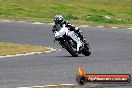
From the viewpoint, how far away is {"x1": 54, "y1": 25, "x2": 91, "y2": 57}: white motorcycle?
2098 cm

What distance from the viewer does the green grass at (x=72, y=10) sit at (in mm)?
37531

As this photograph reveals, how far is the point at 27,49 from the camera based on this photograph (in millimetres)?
23844

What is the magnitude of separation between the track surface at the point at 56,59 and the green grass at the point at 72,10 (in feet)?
13.1

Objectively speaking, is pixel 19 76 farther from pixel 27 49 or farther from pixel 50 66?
pixel 27 49

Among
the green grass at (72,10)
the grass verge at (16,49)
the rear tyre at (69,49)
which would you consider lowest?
the green grass at (72,10)

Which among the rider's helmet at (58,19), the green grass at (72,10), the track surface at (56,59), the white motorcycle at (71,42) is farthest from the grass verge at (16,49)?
the green grass at (72,10)

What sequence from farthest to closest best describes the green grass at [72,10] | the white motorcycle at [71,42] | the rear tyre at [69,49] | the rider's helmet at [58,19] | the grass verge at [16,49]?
1. the green grass at [72,10]
2. the grass verge at [16,49]
3. the rear tyre at [69,49]
4. the white motorcycle at [71,42]
5. the rider's helmet at [58,19]

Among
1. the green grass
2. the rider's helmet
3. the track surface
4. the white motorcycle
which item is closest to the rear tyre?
the white motorcycle

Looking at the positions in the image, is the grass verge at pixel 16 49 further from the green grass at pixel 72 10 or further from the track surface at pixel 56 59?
the green grass at pixel 72 10

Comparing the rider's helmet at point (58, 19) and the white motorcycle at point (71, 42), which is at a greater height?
the rider's helmet at point (58, 19)

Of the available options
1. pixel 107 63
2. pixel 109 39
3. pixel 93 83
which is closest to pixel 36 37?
pixel 109 39

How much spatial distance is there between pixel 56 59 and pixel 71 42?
1.78m

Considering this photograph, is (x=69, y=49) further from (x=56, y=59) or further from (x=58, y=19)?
(x=56, y=59)

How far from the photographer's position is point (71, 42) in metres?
21.6
